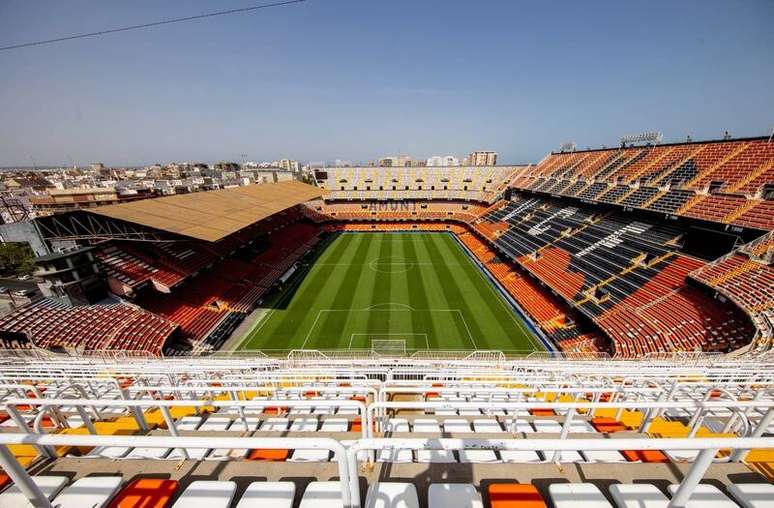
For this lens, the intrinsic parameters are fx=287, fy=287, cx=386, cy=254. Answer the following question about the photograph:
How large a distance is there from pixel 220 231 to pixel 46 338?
9.25 m

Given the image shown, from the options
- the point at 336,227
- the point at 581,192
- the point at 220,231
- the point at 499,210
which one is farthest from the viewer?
the point at 336,227

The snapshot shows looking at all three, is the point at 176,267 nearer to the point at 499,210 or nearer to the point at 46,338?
the point at 46,338

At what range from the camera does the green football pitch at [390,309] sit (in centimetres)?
1911

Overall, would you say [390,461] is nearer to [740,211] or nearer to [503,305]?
[503,305]

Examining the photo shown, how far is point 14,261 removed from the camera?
28.7 meters

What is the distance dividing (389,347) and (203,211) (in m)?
16.7

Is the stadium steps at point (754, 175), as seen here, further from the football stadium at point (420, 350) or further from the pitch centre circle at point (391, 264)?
the pitch centre circle at point (391, 264)

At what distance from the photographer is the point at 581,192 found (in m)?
30.6

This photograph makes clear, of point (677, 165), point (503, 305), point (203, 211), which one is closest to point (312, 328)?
point (203, 211)

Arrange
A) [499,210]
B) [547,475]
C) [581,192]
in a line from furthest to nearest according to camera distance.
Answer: [499,210]
[581,192]
[547,475]

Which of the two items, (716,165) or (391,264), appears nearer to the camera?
(716,165)

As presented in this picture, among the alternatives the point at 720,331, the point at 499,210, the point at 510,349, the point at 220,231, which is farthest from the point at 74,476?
the point at 499,210

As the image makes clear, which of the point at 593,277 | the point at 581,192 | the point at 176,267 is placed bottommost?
the point at 593,277

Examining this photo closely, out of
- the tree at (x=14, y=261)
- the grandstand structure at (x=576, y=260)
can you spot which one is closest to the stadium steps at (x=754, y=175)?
the grandstand structure at (x=576, y=260)
